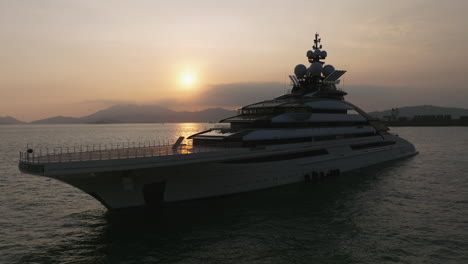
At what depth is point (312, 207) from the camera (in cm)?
2538

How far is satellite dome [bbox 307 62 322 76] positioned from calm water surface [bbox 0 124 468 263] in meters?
21.5

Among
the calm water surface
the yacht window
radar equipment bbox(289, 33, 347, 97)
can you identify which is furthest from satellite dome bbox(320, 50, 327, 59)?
the calm water surface

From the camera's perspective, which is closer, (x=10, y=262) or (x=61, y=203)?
(x=10, y=262)

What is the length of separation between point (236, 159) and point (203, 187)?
3.64m

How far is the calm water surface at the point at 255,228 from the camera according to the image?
1692 cm

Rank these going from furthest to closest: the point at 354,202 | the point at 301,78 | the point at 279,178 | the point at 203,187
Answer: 1. the point at 301,78
2. the point at 279,178
3. the point at 354,202
4. the point at 203,187

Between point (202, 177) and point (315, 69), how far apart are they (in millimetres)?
30216

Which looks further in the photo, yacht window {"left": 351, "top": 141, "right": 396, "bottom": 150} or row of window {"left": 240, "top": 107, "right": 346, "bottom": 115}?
yacht window {"left": 351, "top": 141, "right": 396, "bottom": 150}

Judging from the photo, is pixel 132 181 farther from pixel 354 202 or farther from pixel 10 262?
pixel 354 202

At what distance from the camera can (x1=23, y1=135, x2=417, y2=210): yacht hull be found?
70.9ft

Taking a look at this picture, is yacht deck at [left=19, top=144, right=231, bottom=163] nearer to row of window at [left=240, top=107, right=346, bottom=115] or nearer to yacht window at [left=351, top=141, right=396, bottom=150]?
row of window at [left=240, top=107, right=346, bottom=115]

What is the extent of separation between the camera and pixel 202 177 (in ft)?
81.6

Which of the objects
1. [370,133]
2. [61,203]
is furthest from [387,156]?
[61,203]

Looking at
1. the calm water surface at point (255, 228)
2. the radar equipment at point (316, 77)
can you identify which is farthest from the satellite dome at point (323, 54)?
the calm water surface at point (255, 228)
